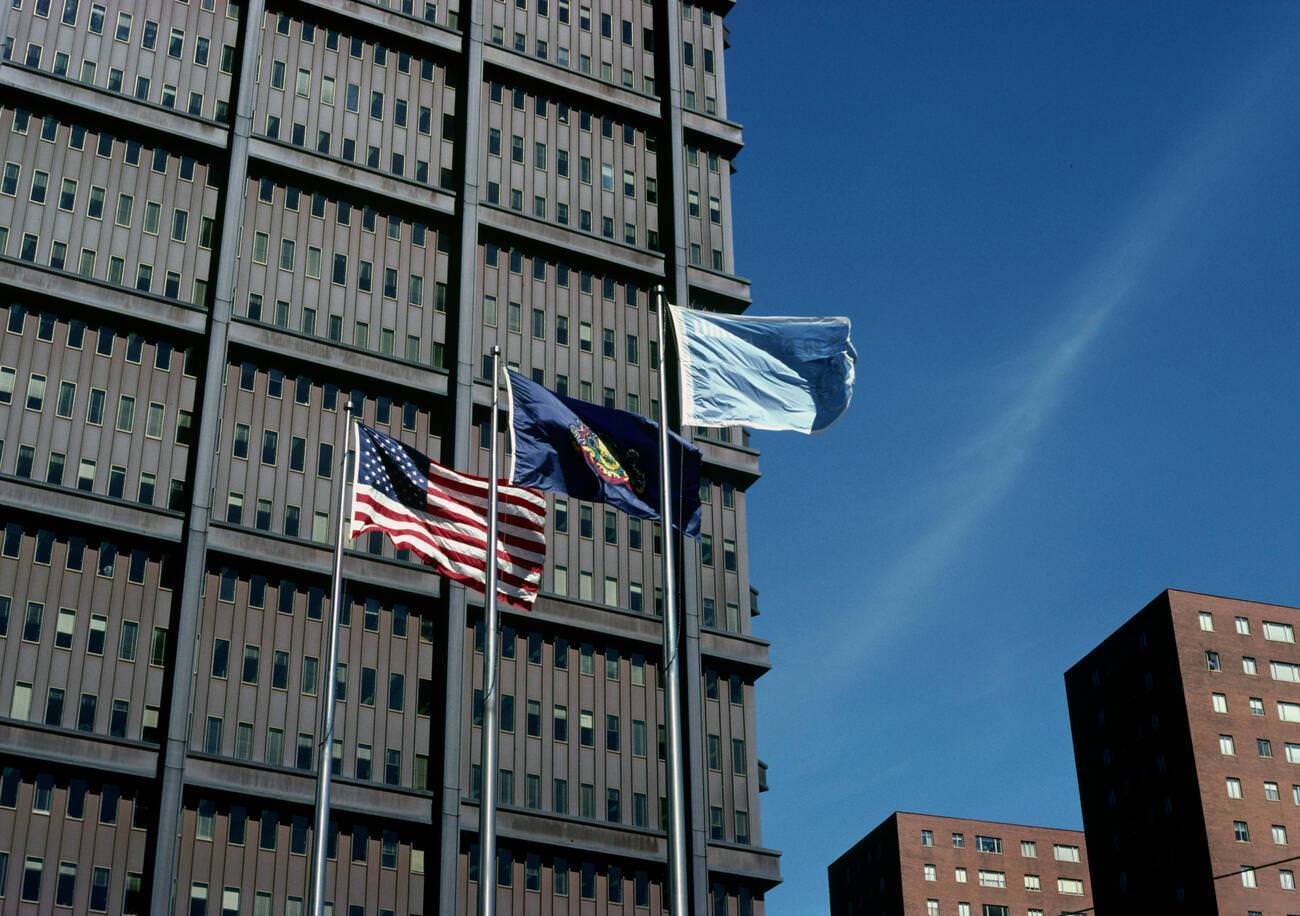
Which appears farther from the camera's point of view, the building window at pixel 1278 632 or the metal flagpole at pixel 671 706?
the building window at pixel 1278 632

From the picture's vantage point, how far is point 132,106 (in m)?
73.0

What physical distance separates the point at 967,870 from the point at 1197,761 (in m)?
38.4

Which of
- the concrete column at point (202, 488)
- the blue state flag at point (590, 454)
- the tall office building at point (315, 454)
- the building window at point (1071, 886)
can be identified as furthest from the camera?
the building window at point (1071, 886)

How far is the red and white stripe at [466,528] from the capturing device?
39.9m

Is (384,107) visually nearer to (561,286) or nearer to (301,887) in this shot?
(561,286)

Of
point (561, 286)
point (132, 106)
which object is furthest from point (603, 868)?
point (132, 106)

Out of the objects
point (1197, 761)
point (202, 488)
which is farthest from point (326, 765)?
point (1197, 761)

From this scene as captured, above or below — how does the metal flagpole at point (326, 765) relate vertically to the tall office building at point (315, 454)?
below

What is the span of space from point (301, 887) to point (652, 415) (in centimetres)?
2647

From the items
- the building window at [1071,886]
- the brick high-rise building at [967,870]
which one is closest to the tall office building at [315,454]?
the brick high-rise building at [967,870]

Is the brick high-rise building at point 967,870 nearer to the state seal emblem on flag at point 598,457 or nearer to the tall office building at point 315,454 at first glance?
the tall office building at point 315,454

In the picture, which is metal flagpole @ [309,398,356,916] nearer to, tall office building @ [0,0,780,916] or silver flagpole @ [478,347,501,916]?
silver flagpole @ [478,347,501,916]

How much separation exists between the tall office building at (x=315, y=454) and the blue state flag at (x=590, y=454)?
2993 cm

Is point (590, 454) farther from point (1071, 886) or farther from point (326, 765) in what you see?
point (1071, 886)
